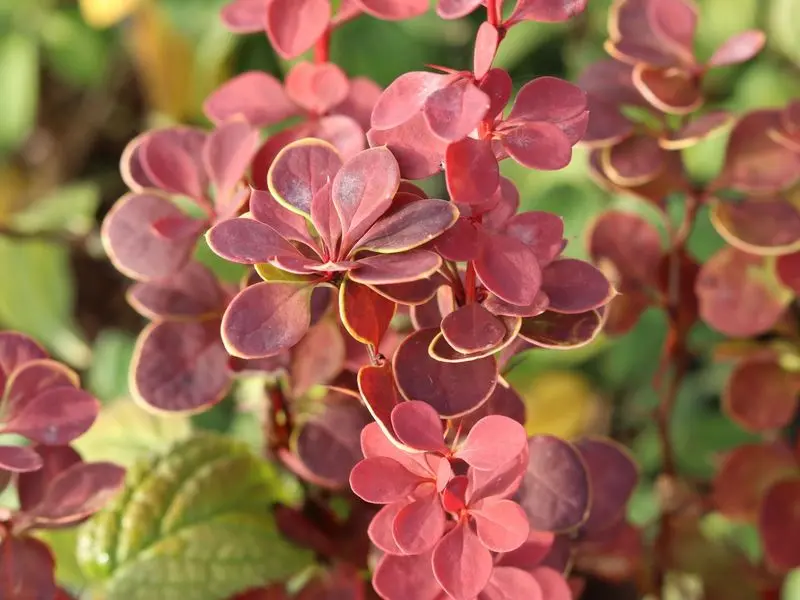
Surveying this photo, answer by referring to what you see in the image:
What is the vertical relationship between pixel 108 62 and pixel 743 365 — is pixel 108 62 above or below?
below

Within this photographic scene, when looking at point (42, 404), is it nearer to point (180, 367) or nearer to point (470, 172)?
point (180, 367)

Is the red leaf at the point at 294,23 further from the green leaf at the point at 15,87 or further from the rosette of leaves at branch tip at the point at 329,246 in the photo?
the green leaf at the point at 15,87

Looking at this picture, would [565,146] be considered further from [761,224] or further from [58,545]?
[58,545]

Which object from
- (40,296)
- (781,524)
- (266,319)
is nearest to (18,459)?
(266,319)

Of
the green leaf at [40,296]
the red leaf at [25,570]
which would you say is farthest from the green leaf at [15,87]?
the red leaf at [25,570]

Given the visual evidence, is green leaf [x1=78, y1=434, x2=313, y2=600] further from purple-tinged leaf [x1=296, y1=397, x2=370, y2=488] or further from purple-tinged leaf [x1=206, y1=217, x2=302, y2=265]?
purple-tinged leaf [x1=206, y1=217, x2=302, y2=265]

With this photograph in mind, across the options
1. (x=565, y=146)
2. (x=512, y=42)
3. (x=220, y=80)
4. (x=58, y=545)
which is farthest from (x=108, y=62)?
(x=565, y=146)

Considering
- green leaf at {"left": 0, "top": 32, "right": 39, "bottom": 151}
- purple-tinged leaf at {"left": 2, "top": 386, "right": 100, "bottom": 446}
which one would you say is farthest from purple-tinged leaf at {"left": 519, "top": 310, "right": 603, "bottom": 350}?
green leaf at {"left": 0, "top": 32, "right": 39, "bottom": 151}
